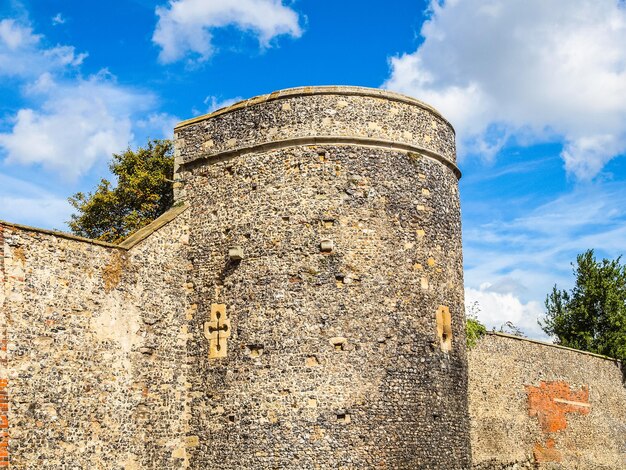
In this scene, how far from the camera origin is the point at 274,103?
54.9 ft

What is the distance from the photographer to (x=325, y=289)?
15.6 metres

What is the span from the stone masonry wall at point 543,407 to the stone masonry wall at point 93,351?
8.88 meters

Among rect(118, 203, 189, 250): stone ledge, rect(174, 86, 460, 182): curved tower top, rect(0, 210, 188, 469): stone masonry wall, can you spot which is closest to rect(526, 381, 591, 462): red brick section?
rect(174, 86, 460, 182): curved tower top

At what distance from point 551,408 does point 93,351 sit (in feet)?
49.8

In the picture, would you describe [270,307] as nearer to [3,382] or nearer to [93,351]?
[93,351]

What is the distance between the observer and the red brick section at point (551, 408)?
23.6 metres

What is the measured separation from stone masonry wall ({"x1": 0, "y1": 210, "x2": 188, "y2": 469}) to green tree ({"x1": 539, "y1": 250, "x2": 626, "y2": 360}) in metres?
20.7

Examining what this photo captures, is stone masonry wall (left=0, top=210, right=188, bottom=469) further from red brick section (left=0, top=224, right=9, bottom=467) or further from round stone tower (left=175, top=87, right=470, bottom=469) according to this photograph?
round stone tower (left=175, top=87, right=470, bottom=469)

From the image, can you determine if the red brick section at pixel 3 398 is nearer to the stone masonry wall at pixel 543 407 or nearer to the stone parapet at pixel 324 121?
the stone parapet at pixel 324 121

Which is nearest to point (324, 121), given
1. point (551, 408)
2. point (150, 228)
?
point (150, 228)

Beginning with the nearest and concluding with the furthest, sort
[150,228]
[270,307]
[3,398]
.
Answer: [3,398], [270,307], [150,228]

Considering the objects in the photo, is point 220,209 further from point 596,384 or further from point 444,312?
point 596,384

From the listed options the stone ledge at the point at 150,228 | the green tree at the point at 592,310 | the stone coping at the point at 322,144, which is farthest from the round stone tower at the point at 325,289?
the green tree at the point at 592,310

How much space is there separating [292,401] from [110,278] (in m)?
4.02
